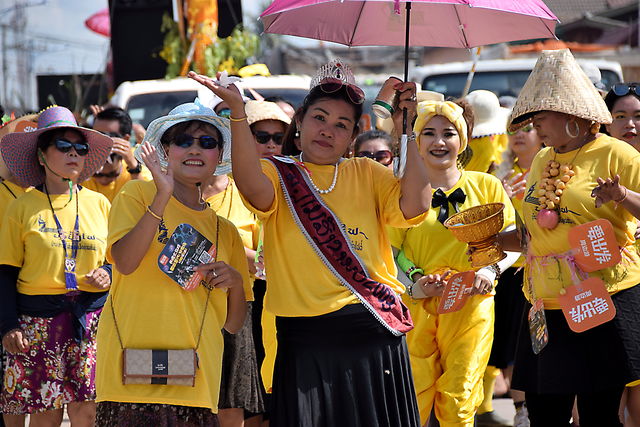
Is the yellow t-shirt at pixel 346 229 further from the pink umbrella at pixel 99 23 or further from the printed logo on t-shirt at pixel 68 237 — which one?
the pink umbrella at pixel 99 23

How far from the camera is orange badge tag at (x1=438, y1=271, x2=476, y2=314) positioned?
16.0ft

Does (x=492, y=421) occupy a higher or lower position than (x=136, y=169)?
lower

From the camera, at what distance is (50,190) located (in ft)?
17.4

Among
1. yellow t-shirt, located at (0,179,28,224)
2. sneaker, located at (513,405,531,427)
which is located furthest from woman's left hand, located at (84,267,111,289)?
sneaker, located at (513,405,531,427)

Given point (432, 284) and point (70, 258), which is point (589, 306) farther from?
point (70, 258)

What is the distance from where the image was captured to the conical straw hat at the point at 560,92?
4305 millimetres

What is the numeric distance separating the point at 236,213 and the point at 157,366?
5.35 ft

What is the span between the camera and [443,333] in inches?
207

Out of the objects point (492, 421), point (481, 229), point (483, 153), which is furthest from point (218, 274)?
point (492, 421)

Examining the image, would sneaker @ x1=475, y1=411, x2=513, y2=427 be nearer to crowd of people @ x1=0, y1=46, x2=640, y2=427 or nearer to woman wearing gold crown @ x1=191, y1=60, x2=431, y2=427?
crowd of people @ x1=0, y1=46, x2=640, y2=427

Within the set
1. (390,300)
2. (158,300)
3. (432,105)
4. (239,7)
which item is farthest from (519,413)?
(239,7)

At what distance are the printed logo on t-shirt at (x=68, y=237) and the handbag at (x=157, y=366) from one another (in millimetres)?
1638

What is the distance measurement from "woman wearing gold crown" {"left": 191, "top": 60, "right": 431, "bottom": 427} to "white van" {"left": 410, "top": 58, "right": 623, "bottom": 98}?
8528 millimetres

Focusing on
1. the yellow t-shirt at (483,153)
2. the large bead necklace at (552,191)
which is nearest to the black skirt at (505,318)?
the yellow t-shirt at (483,153)
